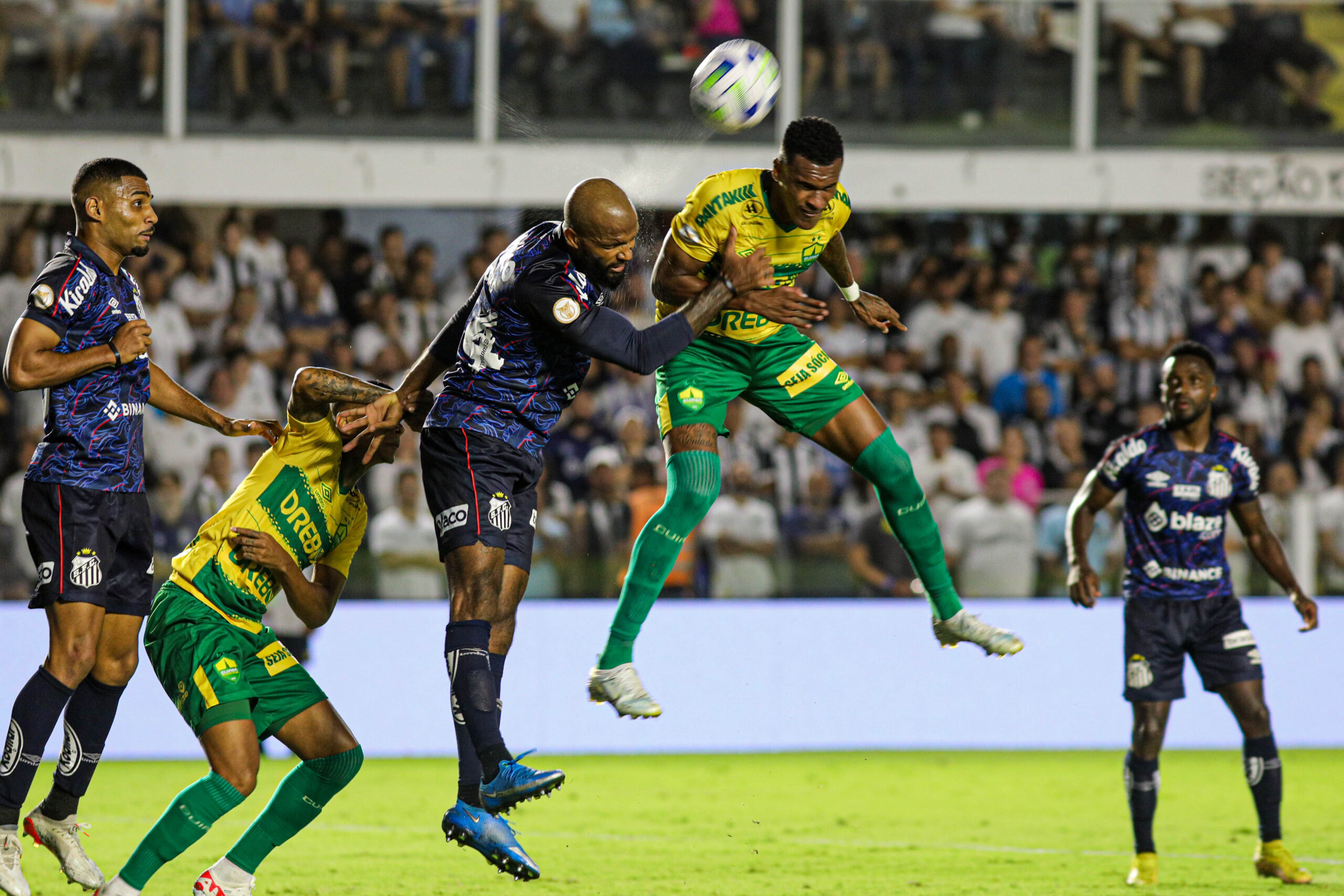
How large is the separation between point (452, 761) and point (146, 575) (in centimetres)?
642

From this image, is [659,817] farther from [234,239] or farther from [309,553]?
[234,239]

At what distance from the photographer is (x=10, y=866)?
6.41 metres

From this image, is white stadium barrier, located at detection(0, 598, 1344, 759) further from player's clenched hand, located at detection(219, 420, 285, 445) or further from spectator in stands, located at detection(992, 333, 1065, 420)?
player's clenched hand, located at detection(219, 420, 285, 445)

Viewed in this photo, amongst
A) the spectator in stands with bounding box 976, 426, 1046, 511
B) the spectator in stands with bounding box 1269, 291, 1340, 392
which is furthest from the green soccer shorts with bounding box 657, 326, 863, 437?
the spectator in stands with bounding box 1269, 291, 1340, 392

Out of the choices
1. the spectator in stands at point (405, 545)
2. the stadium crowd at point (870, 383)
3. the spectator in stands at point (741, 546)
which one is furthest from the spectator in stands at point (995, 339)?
the spectator in stands at point (405, 545)

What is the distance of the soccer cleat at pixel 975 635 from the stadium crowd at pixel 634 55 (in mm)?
9634

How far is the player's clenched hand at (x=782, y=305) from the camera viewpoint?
6148mm

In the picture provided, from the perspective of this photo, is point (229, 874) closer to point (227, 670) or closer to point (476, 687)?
point (227, 670)

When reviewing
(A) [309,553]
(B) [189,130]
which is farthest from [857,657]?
(B) [189,130]

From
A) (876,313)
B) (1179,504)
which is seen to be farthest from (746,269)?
Result: (1179,504)

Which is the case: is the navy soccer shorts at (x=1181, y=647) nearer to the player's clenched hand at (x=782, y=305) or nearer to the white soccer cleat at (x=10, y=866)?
the player's clenched hand at (x=782, y=305)

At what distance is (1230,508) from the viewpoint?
8.41m

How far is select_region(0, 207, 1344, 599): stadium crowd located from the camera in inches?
486

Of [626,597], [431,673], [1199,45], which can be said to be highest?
[1199,45]
